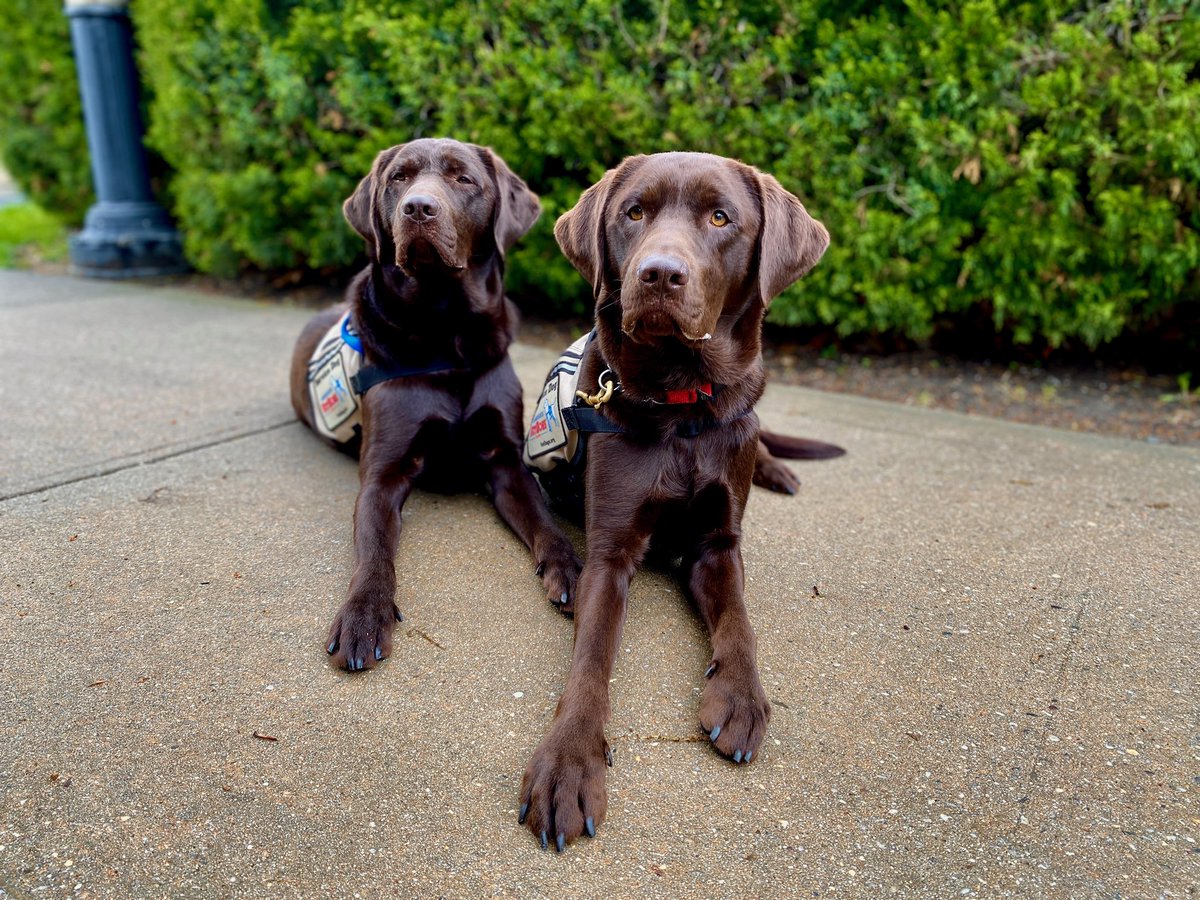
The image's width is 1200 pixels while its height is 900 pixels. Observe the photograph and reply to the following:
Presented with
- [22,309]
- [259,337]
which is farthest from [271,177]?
[22,309]

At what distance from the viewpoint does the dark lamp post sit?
8016 millimetres

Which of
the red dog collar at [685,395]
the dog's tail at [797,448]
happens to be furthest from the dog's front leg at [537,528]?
the dog's tail at [797,448]

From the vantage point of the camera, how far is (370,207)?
11.7 ft

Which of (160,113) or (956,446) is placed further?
(160,113)

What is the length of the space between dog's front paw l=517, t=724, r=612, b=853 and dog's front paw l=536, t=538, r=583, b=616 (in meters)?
0.68

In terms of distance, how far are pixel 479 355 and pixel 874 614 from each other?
1.74 m

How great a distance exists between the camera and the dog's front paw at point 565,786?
1923mm

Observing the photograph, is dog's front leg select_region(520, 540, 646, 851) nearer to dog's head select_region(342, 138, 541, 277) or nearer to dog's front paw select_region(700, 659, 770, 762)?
dog's front paw select_region(700, 659, 770, 762)

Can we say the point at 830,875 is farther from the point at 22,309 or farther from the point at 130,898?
the point at 22,309

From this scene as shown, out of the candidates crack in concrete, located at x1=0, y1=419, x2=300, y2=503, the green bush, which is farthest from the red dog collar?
the green bush

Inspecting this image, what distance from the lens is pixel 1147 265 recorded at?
15.4 ft

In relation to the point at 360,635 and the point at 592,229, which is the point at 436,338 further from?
the point at 360,635

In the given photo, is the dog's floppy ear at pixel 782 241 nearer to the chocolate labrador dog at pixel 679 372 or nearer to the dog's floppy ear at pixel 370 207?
the chocolate labrador dog at pixel 679 372

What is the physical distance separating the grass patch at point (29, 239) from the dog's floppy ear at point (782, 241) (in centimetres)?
928
